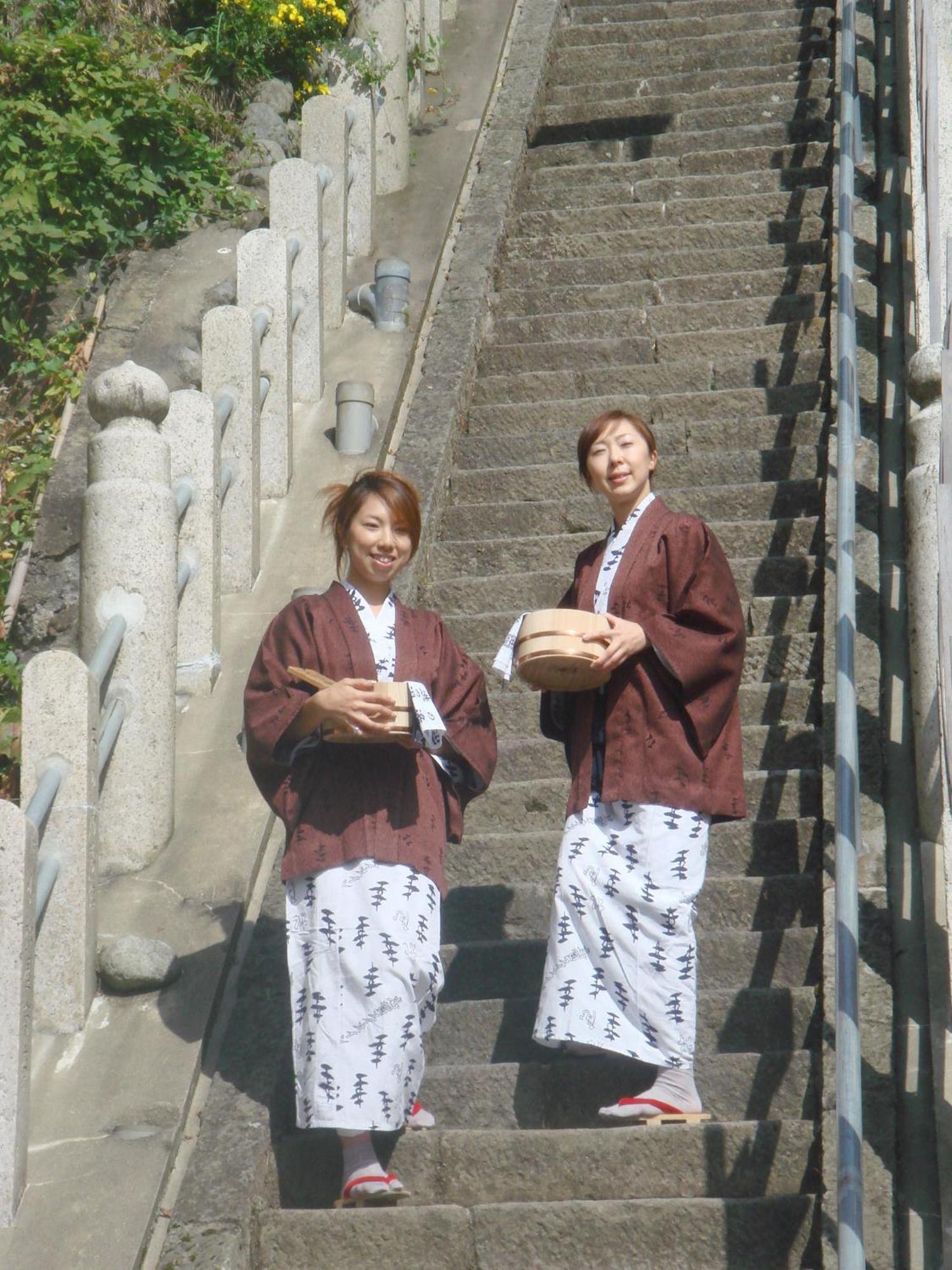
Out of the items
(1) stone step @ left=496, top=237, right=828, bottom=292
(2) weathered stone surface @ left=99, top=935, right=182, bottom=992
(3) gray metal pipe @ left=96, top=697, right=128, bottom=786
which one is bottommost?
(2) weathered stone surface @ left=99, top=935, right=182, bottom=992

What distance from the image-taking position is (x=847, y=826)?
3.56 meters

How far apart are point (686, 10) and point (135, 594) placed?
662 centimetres

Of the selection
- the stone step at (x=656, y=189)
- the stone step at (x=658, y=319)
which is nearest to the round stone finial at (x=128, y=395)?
the stone step at (x=658, y=319)

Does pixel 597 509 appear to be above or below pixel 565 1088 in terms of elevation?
above

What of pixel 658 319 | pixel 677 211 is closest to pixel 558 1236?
pixel 658 319

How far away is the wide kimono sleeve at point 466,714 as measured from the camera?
12.9 ft

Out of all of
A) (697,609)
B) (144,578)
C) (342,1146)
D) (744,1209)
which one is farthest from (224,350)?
(744,1209)

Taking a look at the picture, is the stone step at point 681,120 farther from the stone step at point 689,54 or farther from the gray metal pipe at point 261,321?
the gray metal pipe at point 261,321

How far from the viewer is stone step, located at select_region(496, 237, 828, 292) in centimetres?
760

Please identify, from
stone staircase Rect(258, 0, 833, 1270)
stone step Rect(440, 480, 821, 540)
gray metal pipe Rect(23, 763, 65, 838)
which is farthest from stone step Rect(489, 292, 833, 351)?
gray metal pipe Rect(23, 763, 65, 838)

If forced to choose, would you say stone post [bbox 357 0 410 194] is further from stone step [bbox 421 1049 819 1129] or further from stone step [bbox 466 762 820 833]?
stone step [bbox 421 1049 819 1129]

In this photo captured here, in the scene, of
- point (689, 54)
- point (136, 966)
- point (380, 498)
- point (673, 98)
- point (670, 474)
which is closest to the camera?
point (380, 498)

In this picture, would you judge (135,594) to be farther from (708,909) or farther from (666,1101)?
(666,1101)

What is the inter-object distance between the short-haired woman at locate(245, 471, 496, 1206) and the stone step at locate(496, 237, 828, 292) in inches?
154
